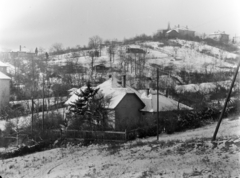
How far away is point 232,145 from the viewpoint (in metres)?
14.2

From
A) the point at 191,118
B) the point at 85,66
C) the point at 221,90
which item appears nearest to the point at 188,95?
the point at 221,90

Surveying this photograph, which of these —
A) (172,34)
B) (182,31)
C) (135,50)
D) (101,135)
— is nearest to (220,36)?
(182,31)

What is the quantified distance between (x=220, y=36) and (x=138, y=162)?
7965cm

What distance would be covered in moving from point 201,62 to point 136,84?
27.2 m

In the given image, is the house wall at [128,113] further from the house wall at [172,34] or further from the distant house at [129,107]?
the house wall at [172,34]

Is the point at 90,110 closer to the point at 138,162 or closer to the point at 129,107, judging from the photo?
the point at 129,107

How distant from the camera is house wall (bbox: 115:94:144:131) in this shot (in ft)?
88.1

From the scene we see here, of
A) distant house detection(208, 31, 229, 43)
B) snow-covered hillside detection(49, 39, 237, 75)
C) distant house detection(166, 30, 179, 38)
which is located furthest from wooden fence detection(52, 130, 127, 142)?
distant house detection(208, 31, 229, 43)

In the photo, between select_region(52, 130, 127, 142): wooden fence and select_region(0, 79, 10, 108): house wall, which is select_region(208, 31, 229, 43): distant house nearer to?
select_region(0, 79, 10, 108): house wall

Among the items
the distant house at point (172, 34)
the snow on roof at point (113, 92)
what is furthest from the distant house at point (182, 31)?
the snow on roof at point (113, 92)

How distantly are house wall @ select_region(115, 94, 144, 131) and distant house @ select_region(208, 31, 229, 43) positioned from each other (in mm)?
60076

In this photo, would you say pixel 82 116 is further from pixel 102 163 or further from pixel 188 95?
pixel 188 95

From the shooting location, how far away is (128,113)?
29.9 metres

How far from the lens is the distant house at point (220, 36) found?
273 feet
